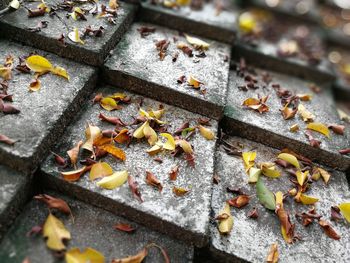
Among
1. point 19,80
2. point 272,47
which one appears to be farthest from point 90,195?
point 272,47

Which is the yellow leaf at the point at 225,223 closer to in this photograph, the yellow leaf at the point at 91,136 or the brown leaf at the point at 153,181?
the brown leaf at the point at 153,181

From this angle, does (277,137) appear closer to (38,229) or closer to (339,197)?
(339,197)

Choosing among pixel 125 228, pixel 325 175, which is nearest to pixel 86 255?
pixel 125 228

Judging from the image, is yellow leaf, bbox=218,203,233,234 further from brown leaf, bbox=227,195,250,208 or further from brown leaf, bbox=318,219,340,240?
brown leaf, bbox=318,219,340,240

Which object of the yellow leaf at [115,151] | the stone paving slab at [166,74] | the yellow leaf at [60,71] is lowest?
the yellow leaf at [115,151]

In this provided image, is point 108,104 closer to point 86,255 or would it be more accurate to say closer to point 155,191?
point 155,191

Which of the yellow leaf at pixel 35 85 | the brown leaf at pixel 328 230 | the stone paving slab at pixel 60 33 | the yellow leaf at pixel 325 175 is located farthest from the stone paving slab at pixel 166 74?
the brown leaf at pixel 328 230
